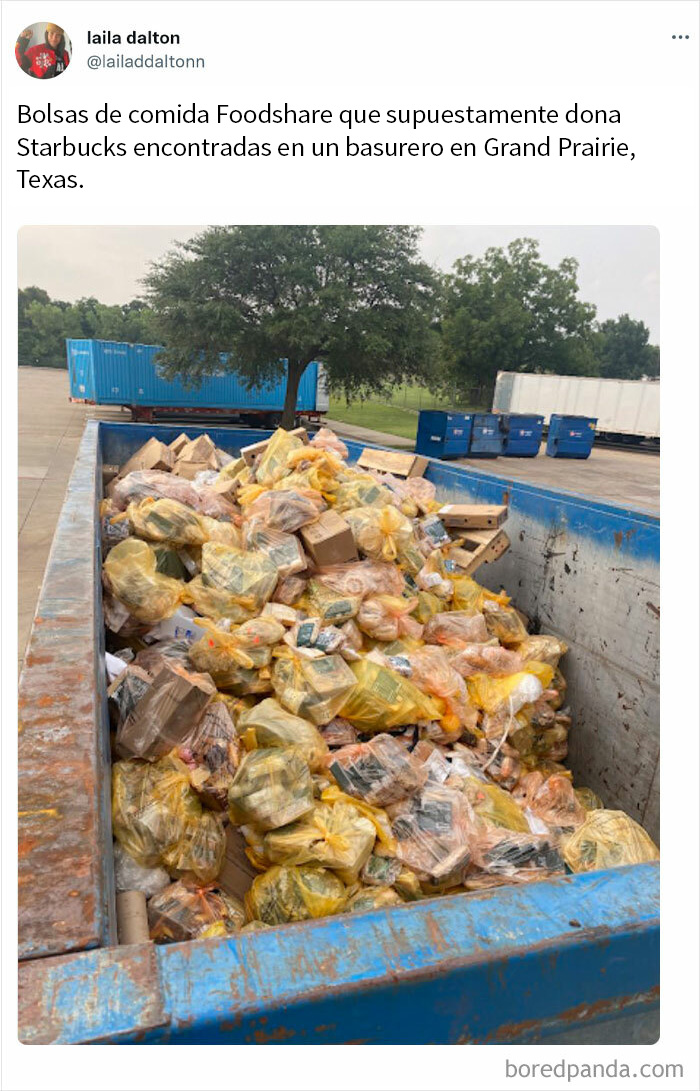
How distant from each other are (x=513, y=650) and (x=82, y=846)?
2.90m

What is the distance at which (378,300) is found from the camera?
1524cm

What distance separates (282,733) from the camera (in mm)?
2248

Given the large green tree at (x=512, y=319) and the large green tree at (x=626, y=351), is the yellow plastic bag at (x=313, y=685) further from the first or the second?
the large green tree at (x=626, y=351)

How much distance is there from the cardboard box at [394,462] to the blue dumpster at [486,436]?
12127 mm

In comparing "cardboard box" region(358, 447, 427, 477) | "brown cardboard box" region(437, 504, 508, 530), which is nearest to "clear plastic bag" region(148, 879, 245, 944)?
"brown cardboard box" region(437, 504, 508, 530)

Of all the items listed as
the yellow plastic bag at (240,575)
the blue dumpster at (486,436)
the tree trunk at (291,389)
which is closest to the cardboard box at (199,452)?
the yellow plastic bag at (240,575)

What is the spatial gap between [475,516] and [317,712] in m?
2.05

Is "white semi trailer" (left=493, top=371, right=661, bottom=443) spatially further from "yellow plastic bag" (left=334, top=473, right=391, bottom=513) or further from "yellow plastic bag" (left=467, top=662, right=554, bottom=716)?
"yellow plastic bag" (left=467, top=662, right=554, bottom=716)

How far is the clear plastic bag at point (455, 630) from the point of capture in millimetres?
3463

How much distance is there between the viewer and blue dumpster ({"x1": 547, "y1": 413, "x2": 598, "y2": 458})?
1939 centimetres

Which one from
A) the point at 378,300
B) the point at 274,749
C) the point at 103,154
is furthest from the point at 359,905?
the point at 378,300

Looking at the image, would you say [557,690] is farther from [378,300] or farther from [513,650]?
[378,300]

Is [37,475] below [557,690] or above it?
above

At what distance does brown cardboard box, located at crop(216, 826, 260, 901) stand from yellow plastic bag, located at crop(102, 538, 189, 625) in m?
1.02
